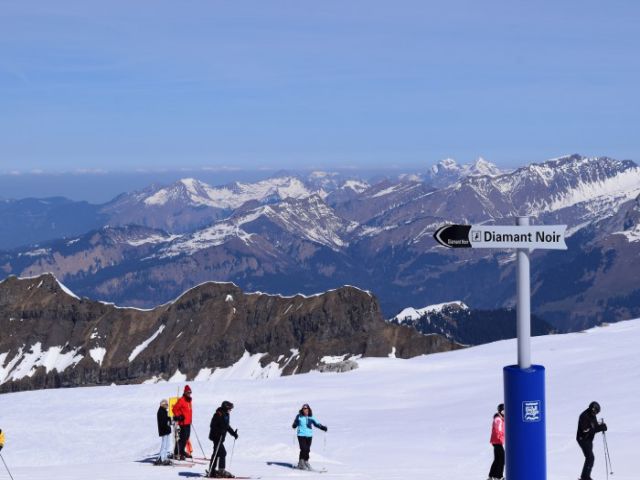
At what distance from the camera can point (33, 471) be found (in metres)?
29.2

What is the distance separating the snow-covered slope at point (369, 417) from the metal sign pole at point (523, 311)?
15.3 meters

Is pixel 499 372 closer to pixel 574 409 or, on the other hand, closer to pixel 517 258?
pixel 574 409

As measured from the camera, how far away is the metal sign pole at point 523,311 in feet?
40.8

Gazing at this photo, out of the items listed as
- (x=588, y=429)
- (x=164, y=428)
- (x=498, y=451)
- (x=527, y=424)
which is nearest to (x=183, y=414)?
(x=164, y=428)

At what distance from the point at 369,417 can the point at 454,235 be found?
32619mm

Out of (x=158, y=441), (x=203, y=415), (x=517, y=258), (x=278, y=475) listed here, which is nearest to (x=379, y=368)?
(x=203, y=415)

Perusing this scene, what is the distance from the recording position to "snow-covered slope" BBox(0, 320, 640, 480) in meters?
29.8

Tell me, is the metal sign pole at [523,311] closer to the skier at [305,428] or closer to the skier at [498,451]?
the skier at [498,451]

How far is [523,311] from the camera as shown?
1248 centimetres

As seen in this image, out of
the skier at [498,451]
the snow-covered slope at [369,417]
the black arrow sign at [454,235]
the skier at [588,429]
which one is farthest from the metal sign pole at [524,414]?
the snow-covered slope at [369,417]

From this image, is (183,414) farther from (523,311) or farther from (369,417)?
(523,311)

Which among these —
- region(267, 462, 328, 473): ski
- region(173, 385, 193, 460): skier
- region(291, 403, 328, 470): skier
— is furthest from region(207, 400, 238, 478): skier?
region(267, 462, 328, 473): ski

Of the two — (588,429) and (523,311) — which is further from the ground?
(523,311)

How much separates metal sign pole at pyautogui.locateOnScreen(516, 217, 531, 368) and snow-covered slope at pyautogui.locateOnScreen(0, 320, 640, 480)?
15304 millimetres
